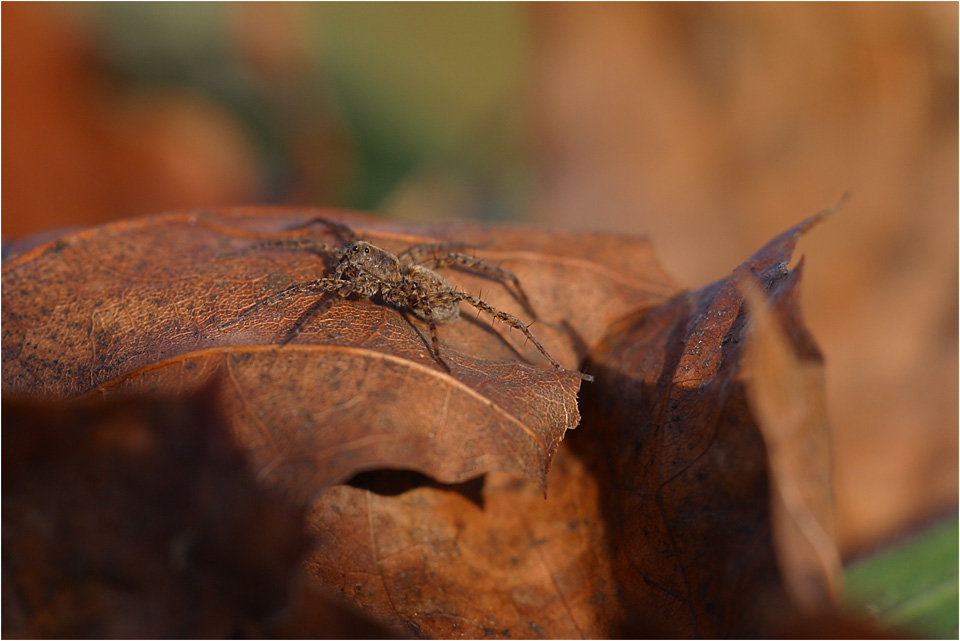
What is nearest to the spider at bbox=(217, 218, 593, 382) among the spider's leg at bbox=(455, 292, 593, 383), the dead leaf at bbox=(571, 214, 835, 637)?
the spider's leg at bbox=(455, 292, 593, 383)

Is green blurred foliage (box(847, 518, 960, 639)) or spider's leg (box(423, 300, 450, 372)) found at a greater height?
spider's leg (box(423, 300, 450, 372))

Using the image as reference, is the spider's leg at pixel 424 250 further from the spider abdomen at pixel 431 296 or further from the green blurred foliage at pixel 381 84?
the green blurred foliage at pixel 381 84

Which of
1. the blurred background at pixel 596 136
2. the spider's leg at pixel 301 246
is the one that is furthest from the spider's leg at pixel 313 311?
the blurred background at pixel 596 136

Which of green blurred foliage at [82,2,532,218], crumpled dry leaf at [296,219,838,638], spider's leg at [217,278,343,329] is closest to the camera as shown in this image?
crumpled dry leaf at [296,219,838,638]

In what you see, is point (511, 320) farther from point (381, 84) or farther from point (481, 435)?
point (381, 84)

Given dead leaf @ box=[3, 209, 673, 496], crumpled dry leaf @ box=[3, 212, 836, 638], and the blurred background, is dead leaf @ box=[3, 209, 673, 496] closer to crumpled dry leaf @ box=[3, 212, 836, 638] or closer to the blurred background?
crumpled dry leaf @ box=[3, 212, 836, 638]

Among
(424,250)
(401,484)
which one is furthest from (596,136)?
(401,484)
